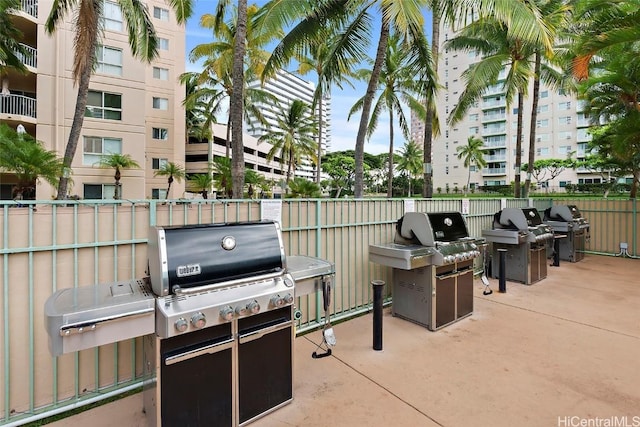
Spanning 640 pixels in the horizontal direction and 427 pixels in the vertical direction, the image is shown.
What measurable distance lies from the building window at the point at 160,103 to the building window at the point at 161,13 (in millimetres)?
4833

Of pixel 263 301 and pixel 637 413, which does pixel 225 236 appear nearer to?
pixel 263 301

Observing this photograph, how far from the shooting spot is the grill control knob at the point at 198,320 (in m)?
1.94

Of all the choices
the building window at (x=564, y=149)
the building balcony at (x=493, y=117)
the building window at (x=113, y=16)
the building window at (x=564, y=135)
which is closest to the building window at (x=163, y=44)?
the building window at (x=113, y=16)

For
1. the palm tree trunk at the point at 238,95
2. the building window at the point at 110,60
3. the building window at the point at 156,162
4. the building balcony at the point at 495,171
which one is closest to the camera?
the palm tree trunk at the point at 238,95

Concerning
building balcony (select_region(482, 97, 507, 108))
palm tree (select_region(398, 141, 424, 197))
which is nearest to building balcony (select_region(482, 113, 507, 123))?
building balcony (select_region(482, 97, 507, 108))

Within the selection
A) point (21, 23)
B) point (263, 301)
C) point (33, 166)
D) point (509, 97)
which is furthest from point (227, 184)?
point (263, 301)

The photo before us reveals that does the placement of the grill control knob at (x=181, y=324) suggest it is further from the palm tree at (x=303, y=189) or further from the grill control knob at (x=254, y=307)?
the palm tree at (x=303, y=189)

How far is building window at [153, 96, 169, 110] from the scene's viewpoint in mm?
20686

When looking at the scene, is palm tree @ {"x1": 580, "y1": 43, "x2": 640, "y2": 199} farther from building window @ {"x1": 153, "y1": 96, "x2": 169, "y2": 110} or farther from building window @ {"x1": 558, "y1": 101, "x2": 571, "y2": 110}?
building window @ {"x1": 558, "y1": 101, "x2": 571, "y2": 110}

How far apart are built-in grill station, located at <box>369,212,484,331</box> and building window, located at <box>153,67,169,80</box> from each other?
2163cm

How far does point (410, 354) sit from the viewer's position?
3.38 m

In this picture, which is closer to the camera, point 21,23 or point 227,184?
point 21,23

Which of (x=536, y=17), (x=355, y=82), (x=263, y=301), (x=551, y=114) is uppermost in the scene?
(x=551, y=114)

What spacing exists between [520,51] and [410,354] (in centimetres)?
1070
